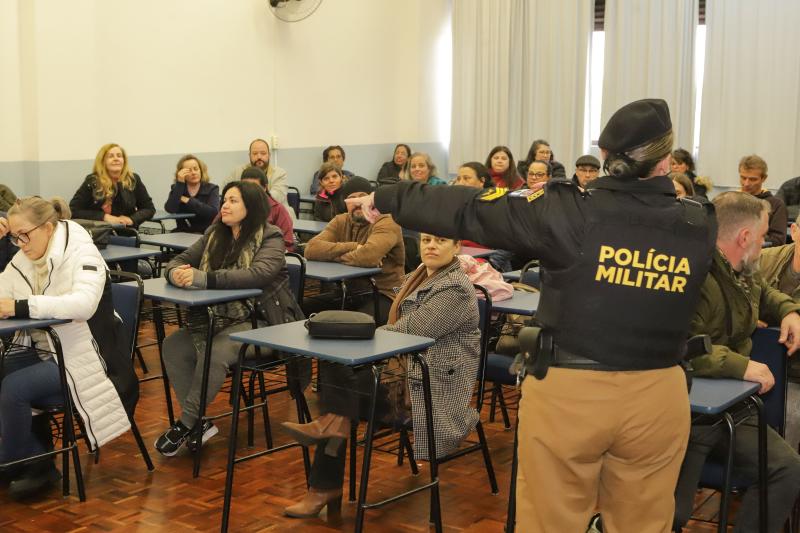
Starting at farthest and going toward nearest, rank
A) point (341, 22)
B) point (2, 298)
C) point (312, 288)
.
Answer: point (341, 22)
point (312, 288)
point (2, 298)

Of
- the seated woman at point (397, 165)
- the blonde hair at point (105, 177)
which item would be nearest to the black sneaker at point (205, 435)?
the blonde hair at point (105, 177)

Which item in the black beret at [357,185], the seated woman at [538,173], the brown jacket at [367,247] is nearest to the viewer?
the brown jacket at [367,247]

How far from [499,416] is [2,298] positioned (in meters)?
2.28

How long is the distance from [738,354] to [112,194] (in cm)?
518

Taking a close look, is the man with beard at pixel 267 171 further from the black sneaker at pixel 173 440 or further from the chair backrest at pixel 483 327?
the chair backrest at pixel 483 327

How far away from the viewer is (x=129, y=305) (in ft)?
13.2

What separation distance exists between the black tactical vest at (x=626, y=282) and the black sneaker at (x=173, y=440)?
2297mm

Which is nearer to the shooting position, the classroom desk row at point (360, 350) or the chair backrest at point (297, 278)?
the classroom desk row at point (360, 350)

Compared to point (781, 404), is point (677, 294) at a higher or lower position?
higher

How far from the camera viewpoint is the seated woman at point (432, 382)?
3.36 m

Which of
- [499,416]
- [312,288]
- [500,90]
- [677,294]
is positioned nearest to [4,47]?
[312,288]

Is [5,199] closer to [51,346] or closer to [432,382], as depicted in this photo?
[51,346]

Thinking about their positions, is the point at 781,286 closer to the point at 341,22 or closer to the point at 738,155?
the point at 738,155

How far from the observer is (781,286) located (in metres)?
3.67
